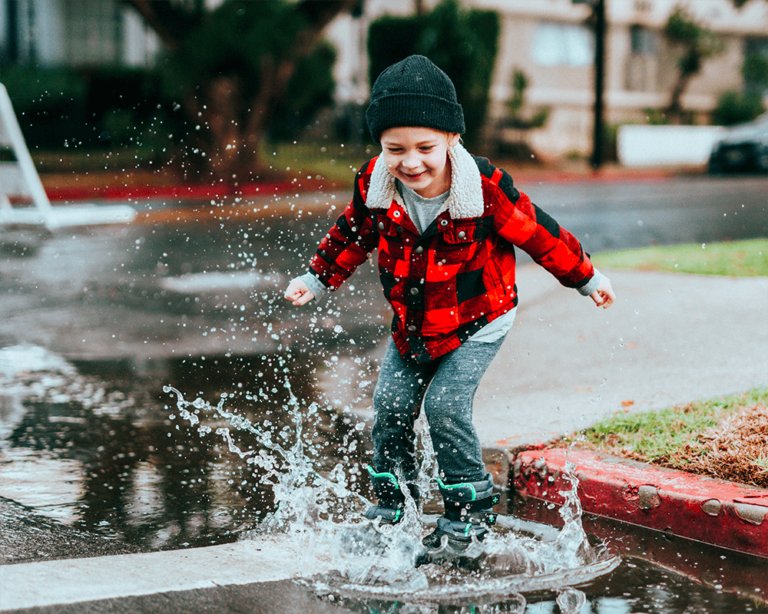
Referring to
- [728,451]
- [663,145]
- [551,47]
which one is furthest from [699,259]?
[551,47]

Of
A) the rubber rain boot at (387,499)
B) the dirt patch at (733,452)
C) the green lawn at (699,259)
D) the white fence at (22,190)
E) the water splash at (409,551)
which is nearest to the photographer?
the water splash at (409,551)

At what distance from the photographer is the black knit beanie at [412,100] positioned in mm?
3580

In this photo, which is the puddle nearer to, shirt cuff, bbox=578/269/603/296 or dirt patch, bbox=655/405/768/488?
dirt patch, bbox=655/405/768/488

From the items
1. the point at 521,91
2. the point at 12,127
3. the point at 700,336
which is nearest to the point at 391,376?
the point at 700,336

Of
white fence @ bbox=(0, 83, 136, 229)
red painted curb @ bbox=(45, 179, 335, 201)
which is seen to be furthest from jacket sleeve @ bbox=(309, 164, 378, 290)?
red painted curb @ bbox=(45, 179, 335, 201)

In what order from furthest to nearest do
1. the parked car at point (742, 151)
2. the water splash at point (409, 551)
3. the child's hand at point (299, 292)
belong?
the parked car at point (742, 151), the child's hand at point (299, 292), the water splash at point (409, 551)

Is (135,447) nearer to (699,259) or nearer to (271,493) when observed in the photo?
(271,493)

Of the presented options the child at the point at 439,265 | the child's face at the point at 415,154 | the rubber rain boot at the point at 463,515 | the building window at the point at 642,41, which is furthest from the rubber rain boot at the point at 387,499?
the building window at the point at 642,41

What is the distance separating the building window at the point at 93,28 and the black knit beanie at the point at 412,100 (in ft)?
97.6

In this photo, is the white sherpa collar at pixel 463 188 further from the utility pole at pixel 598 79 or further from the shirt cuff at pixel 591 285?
the utility pole at pixel 598 79

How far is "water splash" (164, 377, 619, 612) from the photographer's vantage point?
141 inches

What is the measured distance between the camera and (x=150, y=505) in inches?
176

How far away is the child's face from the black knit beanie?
3 cm

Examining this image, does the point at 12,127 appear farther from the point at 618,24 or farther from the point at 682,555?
the point at 618,24
